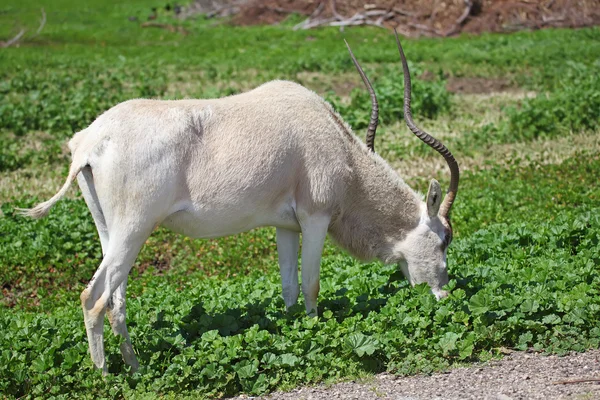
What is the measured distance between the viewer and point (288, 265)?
25.4ft

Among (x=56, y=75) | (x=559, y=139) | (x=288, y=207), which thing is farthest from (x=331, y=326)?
(x=56, y=75)

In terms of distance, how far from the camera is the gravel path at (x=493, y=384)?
600 centimetres

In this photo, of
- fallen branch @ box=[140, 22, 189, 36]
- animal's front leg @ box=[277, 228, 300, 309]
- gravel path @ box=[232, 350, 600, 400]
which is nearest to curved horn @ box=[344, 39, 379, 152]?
animal's front leg @ box=[277, 228, 300, 309]

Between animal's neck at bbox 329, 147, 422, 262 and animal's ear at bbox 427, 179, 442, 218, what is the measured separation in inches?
6.7

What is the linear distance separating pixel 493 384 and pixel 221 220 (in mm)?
2391

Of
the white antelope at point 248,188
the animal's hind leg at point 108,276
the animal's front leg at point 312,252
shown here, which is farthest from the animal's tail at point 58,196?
the animal's front leg at point 312,252

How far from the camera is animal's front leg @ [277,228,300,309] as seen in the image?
25.4ft

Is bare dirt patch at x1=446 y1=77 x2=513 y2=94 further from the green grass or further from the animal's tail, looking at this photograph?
the animal's tail

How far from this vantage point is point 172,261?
10.2 meters

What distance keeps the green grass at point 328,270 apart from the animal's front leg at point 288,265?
21cm

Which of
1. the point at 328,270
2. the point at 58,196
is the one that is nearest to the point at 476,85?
the point at 328,270

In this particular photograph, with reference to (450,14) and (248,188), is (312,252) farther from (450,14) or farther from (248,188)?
(450,14)

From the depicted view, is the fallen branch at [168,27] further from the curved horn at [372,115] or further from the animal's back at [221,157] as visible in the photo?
the animal's back at [221,157]

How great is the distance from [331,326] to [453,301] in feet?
3.48
